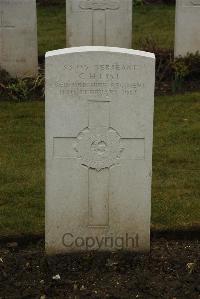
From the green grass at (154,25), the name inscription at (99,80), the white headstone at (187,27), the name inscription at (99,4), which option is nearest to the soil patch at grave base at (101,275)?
the name inscription at (99,80)

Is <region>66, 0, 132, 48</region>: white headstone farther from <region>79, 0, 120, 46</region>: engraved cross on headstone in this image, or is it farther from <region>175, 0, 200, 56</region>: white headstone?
<region>175, 0, 200, 56</region>: white headstone

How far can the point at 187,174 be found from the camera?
20.4 feet

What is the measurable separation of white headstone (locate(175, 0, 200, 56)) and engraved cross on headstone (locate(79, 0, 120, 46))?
2.95 ft

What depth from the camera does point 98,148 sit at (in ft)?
14.5

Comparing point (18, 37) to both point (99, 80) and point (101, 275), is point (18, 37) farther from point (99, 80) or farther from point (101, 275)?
point (101, 275)

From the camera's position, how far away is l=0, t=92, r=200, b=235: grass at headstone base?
5.27 meters

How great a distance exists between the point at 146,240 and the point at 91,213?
0.41 m

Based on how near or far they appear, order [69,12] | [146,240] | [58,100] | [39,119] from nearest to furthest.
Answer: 1. [58,100]
2. [146,240]
3. [39,119]
4. [69,12]

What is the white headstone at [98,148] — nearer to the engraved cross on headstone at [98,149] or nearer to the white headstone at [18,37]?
the engraved cross on headstone at [98,149]

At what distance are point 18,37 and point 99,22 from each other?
45.4 inches

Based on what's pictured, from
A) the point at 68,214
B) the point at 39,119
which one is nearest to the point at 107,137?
the point at 68,214

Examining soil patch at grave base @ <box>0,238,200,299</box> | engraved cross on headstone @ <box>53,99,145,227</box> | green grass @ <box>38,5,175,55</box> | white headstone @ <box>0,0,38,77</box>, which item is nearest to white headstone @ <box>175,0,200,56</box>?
green grass @ <box>38,5,175,55</box>

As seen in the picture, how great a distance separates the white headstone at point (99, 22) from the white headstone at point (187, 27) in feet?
2.24

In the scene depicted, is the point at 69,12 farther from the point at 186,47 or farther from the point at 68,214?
the point at 68,214
